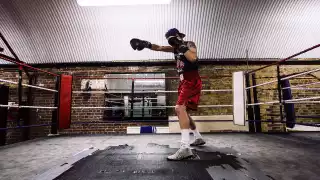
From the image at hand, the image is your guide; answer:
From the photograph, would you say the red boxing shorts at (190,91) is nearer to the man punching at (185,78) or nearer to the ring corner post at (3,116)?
the man punching at (185,78)

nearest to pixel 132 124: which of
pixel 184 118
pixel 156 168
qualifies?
pixel 184 118

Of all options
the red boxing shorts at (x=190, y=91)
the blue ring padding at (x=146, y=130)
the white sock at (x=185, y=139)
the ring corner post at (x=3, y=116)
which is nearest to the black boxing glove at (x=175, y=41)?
the red boxing shorts at (x=190, y=91)

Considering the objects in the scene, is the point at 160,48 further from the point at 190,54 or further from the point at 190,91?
the point at 190,91

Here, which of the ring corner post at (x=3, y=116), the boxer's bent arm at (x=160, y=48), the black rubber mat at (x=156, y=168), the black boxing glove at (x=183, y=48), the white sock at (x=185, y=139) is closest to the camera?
the black rubber mat at (x=156, y=168)

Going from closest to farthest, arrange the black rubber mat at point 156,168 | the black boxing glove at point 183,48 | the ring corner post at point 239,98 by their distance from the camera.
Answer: the black rubber mat at point 156,168, the black boxing glove at point 183,48, the ring corner post at point 239,98

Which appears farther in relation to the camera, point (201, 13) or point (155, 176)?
point (201, 13)

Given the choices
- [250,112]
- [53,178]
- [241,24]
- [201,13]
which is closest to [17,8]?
[201,13]

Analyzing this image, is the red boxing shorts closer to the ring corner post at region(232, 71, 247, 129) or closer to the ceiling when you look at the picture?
the ring corner post at region(232, 71, 247, 129)

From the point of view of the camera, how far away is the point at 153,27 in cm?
379

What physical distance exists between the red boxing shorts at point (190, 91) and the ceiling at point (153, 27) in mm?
2155

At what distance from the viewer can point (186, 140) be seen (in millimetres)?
1613

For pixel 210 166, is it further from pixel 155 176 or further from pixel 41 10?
pixel 41 10

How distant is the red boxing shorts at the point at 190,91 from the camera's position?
70.2 inches

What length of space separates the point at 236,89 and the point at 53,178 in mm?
2812
